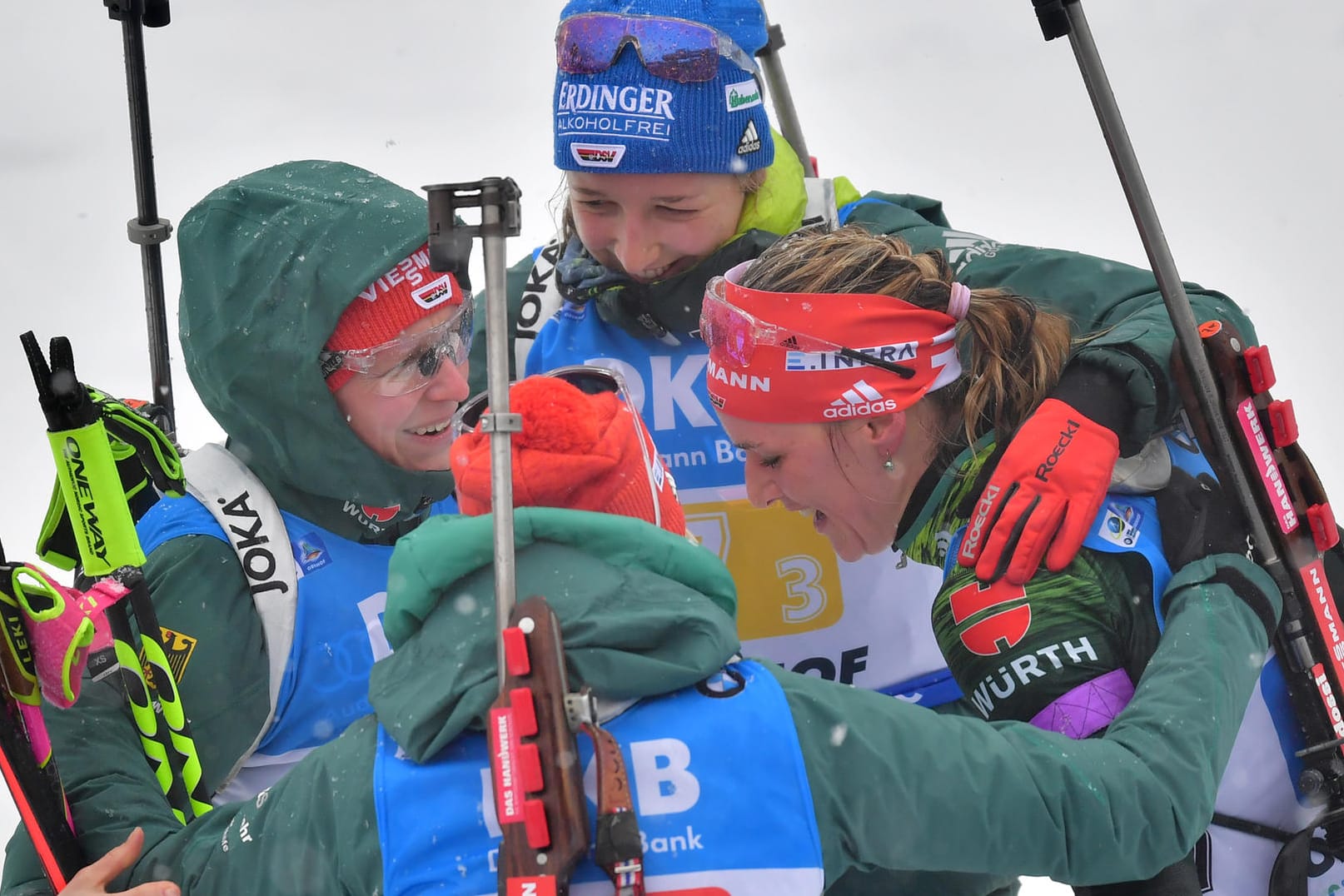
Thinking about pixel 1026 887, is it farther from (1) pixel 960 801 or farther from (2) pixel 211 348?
(2) pixel 211 348

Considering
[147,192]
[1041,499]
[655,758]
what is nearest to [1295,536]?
[1041,499]

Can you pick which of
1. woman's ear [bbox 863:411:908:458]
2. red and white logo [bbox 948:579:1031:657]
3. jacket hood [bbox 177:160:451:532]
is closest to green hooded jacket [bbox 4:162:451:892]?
jacket hood [bbox 177:160:451:532]

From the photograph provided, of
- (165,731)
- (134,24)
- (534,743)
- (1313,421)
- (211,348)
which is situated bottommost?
(1313,421)

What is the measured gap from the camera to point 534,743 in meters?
1.48

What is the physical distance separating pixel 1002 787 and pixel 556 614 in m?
0.56

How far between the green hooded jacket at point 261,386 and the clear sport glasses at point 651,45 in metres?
0.56

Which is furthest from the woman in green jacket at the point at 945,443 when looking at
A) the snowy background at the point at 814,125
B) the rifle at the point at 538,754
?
the snowy background at the point at 814,125

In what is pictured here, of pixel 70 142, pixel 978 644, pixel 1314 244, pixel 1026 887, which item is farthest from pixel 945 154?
pixel 978 644

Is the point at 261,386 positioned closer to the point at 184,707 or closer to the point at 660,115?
the point at 184,707

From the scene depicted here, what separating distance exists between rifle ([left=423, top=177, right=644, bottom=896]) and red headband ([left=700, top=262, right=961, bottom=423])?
861 millimetres

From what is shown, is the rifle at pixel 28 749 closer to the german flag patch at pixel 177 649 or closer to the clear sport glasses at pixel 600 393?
the german flag patch at pixel 177 649

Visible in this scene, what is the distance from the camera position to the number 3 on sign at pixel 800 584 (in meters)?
2.89

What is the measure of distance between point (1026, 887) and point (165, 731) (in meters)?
2.31

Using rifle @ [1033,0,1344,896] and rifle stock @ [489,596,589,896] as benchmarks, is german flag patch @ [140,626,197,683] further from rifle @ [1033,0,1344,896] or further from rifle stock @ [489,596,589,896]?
rifle @ [1033,0,1344,896]
